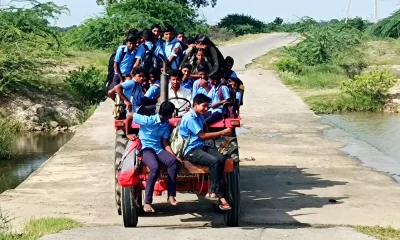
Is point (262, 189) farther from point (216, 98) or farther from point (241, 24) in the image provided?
point (241, 24)

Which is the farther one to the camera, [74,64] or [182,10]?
[182,10]

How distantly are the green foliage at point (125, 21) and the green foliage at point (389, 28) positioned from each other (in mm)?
11499

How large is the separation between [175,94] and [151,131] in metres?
1.36

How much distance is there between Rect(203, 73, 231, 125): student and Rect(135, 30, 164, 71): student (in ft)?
3.56

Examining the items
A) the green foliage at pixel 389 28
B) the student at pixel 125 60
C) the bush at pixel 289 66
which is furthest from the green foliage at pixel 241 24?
the student at pixel 125 60

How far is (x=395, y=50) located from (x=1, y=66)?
22022 millimetres

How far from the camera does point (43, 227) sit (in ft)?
31.0

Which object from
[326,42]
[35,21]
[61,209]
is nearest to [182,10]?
[326,42]

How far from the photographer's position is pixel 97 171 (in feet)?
45.6

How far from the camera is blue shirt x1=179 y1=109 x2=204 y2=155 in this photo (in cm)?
933

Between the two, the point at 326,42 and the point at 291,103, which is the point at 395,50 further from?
the point at 291,103

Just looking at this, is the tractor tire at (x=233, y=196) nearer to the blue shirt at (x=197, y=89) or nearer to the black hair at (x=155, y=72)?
the blue shirt at (x=197, y=89)

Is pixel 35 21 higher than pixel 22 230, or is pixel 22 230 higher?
pixel 35 21

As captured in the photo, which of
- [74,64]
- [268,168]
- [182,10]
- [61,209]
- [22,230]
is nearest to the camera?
[22,230]
